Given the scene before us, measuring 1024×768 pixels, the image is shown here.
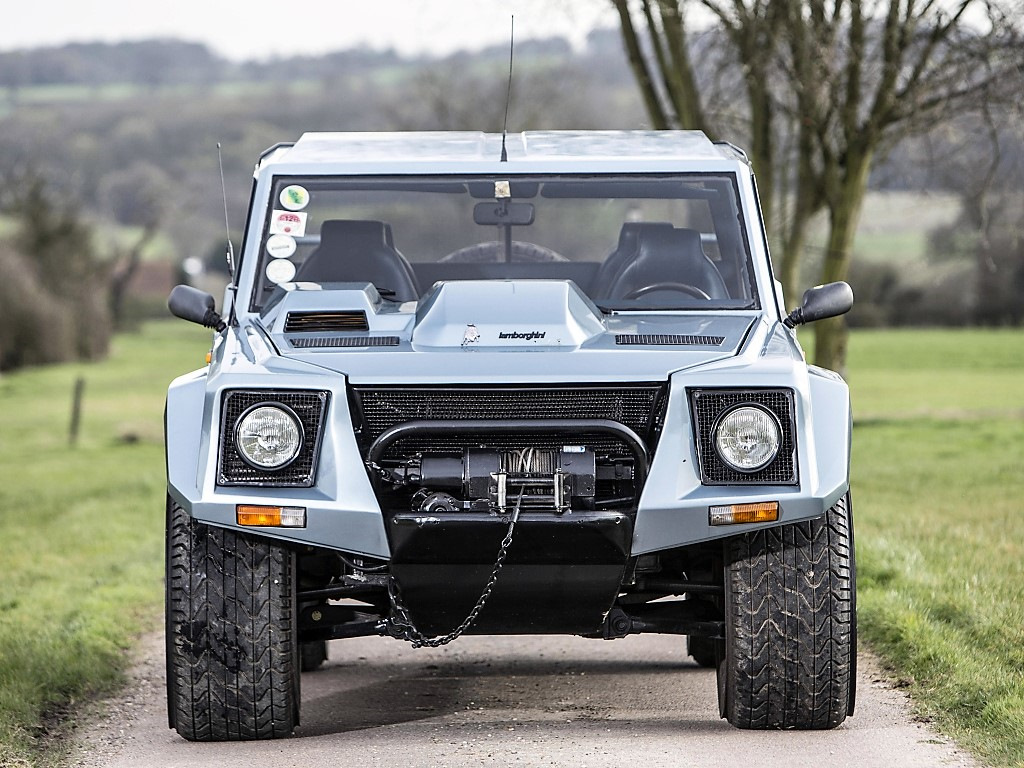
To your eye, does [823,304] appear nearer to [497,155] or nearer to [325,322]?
[497,155]

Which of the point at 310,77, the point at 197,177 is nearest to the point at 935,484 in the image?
the point at 197,177

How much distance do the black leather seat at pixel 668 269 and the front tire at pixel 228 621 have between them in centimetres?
195

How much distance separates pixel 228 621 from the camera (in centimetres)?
571

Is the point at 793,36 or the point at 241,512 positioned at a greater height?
the point at 793,36

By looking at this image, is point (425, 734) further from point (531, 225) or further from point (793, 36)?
point (793, 36)

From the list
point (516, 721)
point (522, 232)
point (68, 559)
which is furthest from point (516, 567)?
point (68, 559)

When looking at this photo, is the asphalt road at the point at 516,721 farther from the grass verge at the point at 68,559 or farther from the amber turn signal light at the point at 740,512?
the amber turn signal light at the point at 740,512

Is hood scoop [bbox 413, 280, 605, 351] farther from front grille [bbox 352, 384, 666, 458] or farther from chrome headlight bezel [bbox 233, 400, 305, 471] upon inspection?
chrome headlight bezel [bbox 233, 400, 305, 471]

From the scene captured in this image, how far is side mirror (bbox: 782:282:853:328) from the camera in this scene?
20.5 feet

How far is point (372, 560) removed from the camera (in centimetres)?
563

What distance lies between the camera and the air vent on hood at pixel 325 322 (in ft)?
20.0

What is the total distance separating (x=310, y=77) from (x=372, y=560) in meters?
122

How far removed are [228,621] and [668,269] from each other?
239 centimetres

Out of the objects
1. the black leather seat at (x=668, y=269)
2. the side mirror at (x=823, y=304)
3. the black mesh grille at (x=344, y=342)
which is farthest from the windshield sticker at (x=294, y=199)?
the side mirror at (x=823, y=304)
